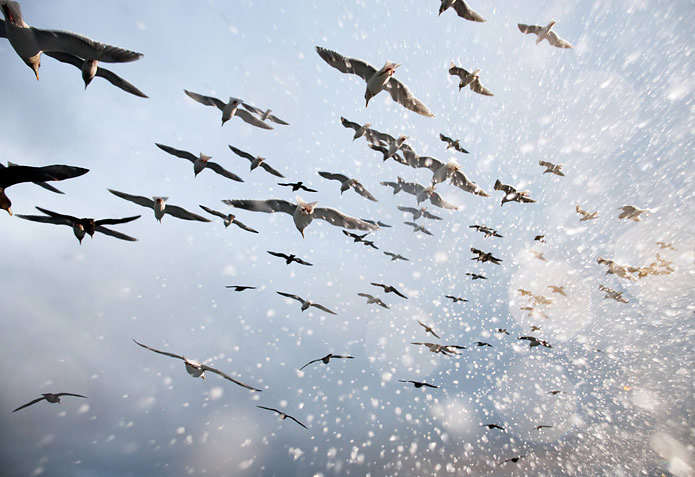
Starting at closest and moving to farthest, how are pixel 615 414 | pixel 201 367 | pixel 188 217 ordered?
1. pixel 188 217
2. pixel 201 367
3. pixel 615 414

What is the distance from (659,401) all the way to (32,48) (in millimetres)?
117987

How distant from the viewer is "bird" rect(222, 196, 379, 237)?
26.2ft

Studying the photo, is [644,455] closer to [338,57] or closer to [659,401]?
[659,401]

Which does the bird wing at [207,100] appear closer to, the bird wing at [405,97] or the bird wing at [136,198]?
the bird wing at [136,198]

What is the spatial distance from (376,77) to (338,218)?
4429 millimetres

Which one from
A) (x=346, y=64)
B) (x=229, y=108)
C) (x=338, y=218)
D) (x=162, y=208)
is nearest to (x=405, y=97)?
(x=346, y=64)

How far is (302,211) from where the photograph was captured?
7.96 meters

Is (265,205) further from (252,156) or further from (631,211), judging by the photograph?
(631,211)

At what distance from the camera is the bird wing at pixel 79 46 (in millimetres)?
5703

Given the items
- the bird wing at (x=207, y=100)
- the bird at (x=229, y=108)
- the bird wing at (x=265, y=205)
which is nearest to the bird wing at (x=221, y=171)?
the bird at (x=229, y=108)

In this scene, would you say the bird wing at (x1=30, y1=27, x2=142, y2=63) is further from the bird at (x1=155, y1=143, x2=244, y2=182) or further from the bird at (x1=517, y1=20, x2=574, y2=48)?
the bird at (x1=517, y1=20, x2=574, y2=48)

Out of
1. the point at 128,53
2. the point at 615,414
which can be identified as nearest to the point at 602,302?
the point at 615,414

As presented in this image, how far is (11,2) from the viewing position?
5.12m

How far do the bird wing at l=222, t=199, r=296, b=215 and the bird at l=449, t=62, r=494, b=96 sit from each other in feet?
27.8
